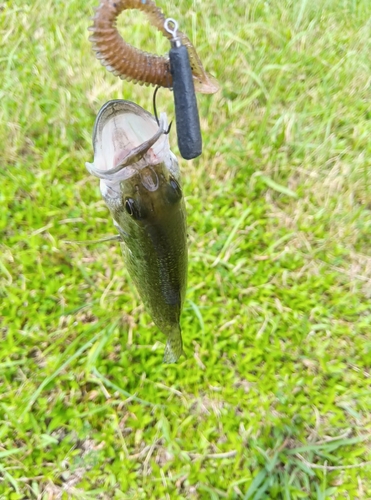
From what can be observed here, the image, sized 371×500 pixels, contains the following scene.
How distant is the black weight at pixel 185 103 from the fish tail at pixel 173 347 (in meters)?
1.04

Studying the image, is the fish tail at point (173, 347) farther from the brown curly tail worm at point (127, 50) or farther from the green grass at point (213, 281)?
the brown curly tail worm at point (127, 50)

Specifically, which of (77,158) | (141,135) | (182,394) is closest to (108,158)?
(141,135)

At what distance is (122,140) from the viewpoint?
1041mm

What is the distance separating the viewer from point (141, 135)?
1.05 meters

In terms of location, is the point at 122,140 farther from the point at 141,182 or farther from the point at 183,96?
the point at 183,96

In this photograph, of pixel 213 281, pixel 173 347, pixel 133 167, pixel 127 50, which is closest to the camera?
pixel 127 50

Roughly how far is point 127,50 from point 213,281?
5.83ft

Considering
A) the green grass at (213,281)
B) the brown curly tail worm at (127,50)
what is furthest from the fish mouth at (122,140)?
the green grass at (213,281)

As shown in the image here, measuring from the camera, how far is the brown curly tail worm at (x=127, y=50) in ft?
2.20

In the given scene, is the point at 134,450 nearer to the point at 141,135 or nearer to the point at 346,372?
the point at 346,372

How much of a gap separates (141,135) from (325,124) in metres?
2.08

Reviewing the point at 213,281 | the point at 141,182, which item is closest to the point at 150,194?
the point at 141,182

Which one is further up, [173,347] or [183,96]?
[183,96]

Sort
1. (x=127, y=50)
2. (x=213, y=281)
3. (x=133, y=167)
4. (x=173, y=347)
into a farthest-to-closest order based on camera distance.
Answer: (x=213, y=281) < (x=173, y=347) < (x=133, y=167) < (x=127, y=50)
